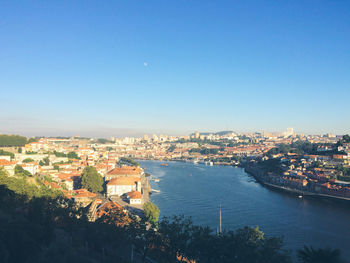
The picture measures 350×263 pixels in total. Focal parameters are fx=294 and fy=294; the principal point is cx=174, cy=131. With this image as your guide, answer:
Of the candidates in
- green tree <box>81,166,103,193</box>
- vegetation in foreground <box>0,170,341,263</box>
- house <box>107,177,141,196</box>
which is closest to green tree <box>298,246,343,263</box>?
vegetation in foreground <box>0,170,341,263</box>

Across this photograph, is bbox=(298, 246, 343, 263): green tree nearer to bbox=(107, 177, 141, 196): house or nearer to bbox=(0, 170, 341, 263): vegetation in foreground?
bbox=(0, 170, 341, 263): vegetation in foreground

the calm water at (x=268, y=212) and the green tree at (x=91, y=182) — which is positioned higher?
the green tree at (x=91, y=182)

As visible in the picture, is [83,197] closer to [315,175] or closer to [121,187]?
[121,187]

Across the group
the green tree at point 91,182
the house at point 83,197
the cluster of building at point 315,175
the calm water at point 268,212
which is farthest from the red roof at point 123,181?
the cluster of building at point 315,175

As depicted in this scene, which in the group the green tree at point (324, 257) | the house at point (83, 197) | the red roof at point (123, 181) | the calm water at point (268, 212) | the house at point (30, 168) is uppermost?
the green tree at point (324, 257)

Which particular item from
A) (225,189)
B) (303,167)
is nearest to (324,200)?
(225,189)

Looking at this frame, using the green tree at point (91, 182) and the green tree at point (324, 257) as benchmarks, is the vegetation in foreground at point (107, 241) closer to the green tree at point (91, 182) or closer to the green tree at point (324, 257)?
the green tree at point (324, 257)

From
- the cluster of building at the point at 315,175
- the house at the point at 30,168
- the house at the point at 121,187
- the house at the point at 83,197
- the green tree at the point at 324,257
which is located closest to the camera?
the green tree at the point at 324,257

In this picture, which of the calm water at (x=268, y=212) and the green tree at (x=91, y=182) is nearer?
the calm water at (x=268, y=212)

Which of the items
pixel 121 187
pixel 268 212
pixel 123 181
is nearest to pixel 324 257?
pixel 268 212

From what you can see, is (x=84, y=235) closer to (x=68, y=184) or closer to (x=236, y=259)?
(x=236, y=259)
